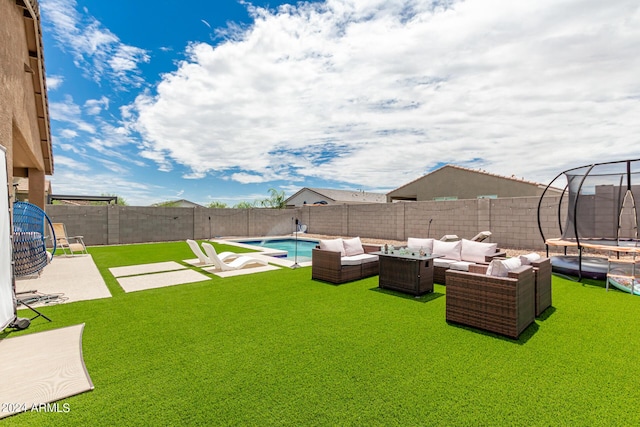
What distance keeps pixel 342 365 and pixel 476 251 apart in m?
4.60

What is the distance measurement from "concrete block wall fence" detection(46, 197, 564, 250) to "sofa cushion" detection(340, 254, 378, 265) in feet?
23.4

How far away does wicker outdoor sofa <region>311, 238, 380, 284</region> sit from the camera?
6.17 m

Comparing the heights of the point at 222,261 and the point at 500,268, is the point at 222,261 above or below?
below

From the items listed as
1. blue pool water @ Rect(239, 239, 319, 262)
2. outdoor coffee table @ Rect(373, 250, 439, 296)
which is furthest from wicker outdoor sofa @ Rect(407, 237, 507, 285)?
blue pool water @ Rect(239, 239, 319, 262)

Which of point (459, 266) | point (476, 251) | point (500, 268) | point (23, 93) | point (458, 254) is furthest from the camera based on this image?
point (23, 93)

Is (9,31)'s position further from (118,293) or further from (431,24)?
(431,24)

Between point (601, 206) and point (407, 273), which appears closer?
point (407, 273)

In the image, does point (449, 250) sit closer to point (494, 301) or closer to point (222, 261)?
point (494, 301)

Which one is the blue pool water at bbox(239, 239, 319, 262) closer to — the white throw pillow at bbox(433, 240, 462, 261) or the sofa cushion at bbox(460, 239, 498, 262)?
the white throw pillow at bbox(433, 240, 462, 261)

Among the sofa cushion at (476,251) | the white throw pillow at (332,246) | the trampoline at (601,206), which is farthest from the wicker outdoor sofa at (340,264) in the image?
the trampoline at (601,206)

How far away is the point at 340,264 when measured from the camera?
20.1ft

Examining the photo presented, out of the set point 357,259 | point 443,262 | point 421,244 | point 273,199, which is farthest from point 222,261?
point 273,199

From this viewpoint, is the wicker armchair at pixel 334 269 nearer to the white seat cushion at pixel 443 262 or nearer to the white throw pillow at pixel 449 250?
the white seat cushion at pixel 443 262

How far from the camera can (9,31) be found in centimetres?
563
